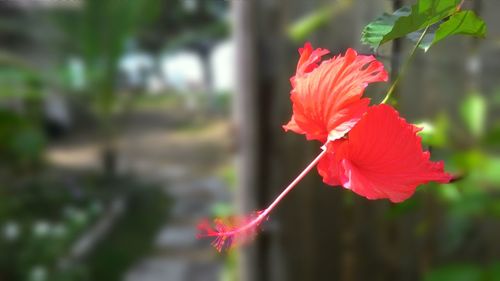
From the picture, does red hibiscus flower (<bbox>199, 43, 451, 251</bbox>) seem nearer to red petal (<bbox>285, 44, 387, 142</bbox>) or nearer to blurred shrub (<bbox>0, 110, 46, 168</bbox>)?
red petal (<bbox>285, 44, 387, 142</bbox>)

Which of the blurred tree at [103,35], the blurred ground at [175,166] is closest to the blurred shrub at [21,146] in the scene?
the blurred tree at [103,35]

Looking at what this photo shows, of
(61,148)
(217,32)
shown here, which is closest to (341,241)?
(217,32)

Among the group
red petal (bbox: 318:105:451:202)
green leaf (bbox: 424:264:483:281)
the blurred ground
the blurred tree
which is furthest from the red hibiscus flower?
the blurred tree

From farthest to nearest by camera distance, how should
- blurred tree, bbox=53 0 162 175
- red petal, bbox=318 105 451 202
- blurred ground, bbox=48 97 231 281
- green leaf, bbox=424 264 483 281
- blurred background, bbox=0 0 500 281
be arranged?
blurred tree, bbox=53 0 162 175 < blurred ground, bbox=48 97 231 281 < blurred background, bbox=0 0 500 281 < green leaf, bbox=424 264 483 281 < red petal, bbox=318 105 451 202

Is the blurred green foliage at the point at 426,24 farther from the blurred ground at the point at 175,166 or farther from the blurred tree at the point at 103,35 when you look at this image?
the blurred tree at the point at 103,35

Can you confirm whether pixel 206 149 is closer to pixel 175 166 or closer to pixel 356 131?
pixel 175 166

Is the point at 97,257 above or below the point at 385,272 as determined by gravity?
below

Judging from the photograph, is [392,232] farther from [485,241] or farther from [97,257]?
[97,257]
